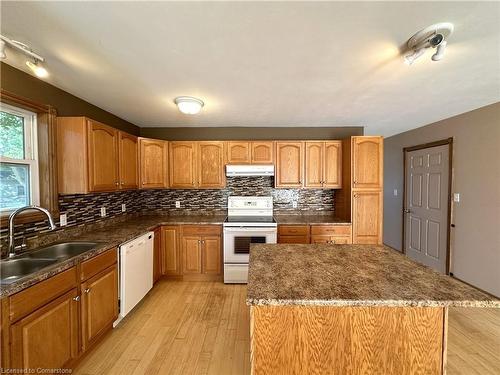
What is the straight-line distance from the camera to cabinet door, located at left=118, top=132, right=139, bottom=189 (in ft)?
9.16

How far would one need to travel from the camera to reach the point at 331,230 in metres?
3.15

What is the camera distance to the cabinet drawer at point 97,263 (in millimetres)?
1756

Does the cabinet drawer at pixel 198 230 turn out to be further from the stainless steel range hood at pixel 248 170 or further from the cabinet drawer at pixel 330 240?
the cabinet drawer at pixel 330 240

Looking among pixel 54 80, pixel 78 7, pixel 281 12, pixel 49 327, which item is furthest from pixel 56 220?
pixel 281 12

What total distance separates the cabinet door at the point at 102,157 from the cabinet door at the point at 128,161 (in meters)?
0.10

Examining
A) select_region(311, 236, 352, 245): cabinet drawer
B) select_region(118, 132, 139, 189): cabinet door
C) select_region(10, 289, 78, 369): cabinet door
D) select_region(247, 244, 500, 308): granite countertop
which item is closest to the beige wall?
select_region(311, 236, 352, 245): cabinet drawer

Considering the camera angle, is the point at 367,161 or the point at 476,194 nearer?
the point at 476,194

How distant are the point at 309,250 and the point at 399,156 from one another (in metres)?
3.64

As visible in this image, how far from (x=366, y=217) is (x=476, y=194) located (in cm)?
135

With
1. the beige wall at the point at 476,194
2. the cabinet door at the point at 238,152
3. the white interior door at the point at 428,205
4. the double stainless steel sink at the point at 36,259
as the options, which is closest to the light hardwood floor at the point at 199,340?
the beige wall at the point at 476,194

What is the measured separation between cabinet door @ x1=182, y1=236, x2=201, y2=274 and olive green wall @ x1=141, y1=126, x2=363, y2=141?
164 centimetres

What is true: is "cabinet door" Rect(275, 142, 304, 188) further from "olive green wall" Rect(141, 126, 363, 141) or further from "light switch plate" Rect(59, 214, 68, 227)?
"light switch plate" Rect(59, 214, 68, 227)

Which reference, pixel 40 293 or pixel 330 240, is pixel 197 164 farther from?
pixel 40 293

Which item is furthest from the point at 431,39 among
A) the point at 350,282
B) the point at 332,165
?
the point at 332,165
